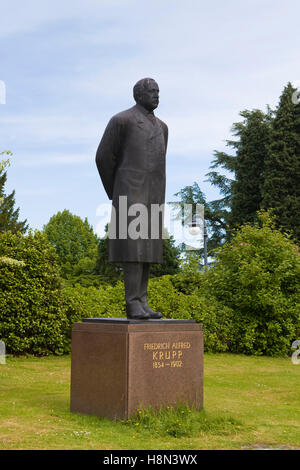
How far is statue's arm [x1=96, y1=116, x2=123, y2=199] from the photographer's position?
6.90 m

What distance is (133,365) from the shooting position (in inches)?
246

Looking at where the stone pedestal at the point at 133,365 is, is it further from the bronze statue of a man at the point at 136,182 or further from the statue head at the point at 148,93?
the statue head at the point at 148,93

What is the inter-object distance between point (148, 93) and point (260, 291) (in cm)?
946

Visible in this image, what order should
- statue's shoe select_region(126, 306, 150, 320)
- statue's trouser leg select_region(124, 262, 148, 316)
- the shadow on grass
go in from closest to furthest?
the shadow on grass, statue's shoe select_region(126, 306, 150, 320), statue's trouser leg select_region(124, 262, 148, 316)

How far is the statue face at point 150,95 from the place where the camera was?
7004 millimetres

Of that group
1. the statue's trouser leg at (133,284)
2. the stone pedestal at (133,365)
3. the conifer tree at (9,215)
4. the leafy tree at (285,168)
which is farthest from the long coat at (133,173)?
the conifer tree at (9,215)

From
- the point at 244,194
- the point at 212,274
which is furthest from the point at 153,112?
the point at 244,194

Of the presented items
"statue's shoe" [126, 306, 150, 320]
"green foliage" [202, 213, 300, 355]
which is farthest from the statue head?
"green foliage" [202, 213, 300, 355]

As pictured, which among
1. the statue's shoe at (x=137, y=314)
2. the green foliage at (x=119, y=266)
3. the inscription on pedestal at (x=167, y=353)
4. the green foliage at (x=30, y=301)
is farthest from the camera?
the green foliage at (x=119, y=266)

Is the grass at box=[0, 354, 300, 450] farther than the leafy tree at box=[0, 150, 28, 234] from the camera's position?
No

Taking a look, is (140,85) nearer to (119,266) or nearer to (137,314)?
(137,314)

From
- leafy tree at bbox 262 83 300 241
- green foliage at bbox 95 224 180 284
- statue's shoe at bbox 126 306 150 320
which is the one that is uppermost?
leafy tree at bbox 262 83 300 241

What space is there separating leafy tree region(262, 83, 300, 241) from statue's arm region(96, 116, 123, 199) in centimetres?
2327

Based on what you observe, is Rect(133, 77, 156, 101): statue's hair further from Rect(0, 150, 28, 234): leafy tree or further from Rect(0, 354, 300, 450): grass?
Rect(0, 150, 28, 234): leafy tree
